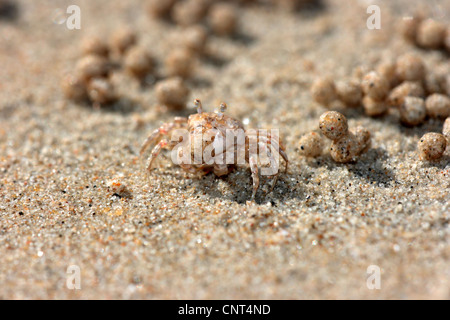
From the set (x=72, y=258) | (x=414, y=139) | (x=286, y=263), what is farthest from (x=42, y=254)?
(x=414, y=139)

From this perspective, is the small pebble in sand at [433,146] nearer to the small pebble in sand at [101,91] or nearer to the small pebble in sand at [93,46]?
the small pebble in sand at [101,91]

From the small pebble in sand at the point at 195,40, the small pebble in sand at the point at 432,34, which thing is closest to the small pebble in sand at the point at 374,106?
the small pebble in sand at the point at 432,34

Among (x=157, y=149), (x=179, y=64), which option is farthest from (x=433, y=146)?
(x=179, y=64)

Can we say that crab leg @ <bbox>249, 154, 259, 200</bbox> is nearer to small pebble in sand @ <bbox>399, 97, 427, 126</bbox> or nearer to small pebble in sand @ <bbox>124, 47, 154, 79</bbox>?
small pebble in sand @ <bbox>399, 97, 427, 126</bbox>

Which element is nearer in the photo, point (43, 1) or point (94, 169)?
point (94, 169)

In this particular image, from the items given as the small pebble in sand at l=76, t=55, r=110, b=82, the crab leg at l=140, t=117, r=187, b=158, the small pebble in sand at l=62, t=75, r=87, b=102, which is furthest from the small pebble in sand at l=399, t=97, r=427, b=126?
the small pebble in sand at l=62, t=75, r=87, b=102

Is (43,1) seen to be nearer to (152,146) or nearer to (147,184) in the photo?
(152,146)
